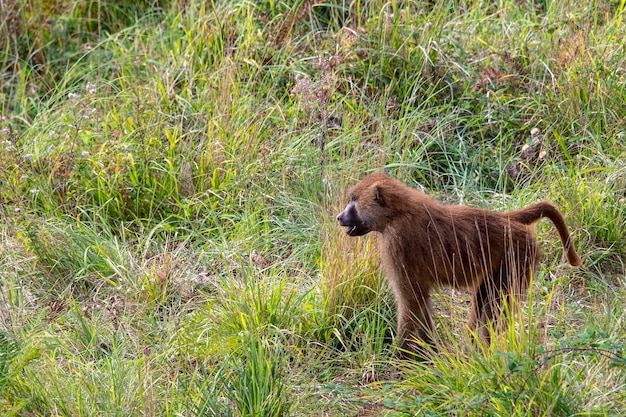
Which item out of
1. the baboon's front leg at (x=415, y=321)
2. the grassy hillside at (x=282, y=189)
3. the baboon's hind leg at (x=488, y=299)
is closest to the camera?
the grassy hillside at (x=282, y=189)

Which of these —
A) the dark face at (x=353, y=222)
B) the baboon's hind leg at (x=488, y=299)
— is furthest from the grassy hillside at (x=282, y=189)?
the dark face at (x=353, y=222)

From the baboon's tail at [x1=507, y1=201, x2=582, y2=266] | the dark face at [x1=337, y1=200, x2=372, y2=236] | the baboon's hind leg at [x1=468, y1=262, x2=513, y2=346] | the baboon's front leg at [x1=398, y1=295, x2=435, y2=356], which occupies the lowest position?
the baboon's front leg at [x1=398, y1=295, x2=435, y2=356]

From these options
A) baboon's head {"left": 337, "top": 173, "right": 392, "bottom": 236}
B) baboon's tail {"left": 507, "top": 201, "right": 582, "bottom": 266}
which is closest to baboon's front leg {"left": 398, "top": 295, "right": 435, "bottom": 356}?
baboon's head {"left": 337, "top": 173, "right": 392, "bottom": 236}

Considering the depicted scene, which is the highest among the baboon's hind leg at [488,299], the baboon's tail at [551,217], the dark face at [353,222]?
the baboon's tail at [551,217]

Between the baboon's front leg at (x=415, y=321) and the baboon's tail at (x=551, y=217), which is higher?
the baboon's tail at (x=551, y=217)

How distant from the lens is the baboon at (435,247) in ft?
14.8

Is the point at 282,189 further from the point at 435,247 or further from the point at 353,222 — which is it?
the point at 435,247

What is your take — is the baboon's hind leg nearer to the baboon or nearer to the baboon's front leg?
the baboon

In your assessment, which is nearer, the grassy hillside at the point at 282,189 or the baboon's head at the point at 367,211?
the grassy hillside at the point at 282,189

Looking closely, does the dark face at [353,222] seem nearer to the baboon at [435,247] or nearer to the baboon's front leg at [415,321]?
the baboon at [435,247]

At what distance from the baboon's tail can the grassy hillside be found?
0.24 metres

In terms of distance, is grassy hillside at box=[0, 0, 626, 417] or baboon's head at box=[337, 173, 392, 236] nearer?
grassy hillside at box=[0, 0, 626, 417]

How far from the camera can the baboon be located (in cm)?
450

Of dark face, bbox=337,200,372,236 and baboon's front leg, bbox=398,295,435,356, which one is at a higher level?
dark face, bbox=337,200,372,236
